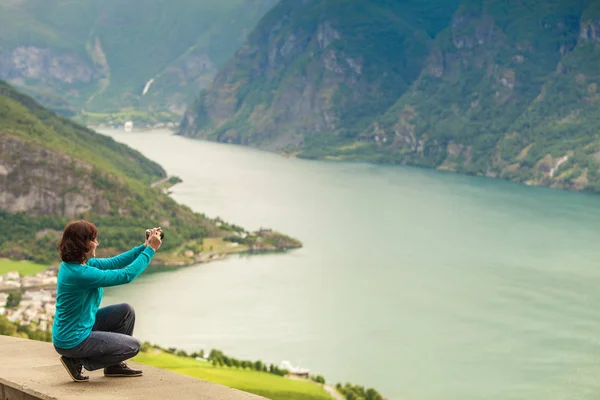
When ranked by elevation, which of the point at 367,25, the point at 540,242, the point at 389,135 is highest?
the point at 367,25

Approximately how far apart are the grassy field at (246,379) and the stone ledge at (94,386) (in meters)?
22.8

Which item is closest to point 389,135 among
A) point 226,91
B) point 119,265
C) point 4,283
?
point 226,91

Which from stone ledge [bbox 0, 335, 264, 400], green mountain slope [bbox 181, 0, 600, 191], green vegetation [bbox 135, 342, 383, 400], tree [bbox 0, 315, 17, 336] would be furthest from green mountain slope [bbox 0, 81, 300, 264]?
green mountain slope [bbox 181, 0, 600, 191]

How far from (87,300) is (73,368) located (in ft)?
1.92

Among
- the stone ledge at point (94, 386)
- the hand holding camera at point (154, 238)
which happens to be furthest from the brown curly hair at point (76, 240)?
the stone ledge at point (94, 386)

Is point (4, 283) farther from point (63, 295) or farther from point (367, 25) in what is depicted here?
point (367, 25)

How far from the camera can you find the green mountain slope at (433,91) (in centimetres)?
13588

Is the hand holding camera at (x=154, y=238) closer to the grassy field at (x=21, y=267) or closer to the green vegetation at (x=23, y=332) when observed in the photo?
the green vegetation at (x=23, y=332)

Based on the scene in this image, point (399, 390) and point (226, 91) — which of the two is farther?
point (226, 91)

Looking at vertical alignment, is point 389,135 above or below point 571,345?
above

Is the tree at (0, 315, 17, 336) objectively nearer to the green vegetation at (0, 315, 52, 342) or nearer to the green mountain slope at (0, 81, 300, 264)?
the green vegetation at (0, 315, 52, 342)

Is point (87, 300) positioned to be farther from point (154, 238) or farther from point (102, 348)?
point (154, 238)

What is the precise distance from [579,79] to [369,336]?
106328 millimetres

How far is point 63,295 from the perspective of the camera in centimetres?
745
